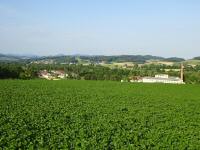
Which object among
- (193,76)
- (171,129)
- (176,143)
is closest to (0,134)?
(176,143)

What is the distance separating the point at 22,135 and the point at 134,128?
596 cm

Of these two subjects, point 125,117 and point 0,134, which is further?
point 125,117

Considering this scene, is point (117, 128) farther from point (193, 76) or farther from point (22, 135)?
point (193, 76)

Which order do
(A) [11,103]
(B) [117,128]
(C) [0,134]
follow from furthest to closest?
(A) [11,103] < (B) [117,128] < (C) [0,134]

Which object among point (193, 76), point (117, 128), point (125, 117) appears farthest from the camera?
point (193, 76)

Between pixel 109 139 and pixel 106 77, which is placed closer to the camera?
pixel 109 139

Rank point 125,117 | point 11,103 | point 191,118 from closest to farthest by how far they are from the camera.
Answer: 1. point 125,117
2. point 191,118
3. point 11,103

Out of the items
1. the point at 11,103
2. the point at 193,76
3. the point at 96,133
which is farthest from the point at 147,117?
the point at 193,76

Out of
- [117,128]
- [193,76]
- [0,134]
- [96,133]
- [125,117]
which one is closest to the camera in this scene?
[0,134]

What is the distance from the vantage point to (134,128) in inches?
777

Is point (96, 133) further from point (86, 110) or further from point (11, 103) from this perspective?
point (11, 103)

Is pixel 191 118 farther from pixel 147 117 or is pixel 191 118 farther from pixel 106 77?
pixel 106 77

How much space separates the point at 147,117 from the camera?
24.5m

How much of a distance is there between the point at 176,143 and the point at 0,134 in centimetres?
742
